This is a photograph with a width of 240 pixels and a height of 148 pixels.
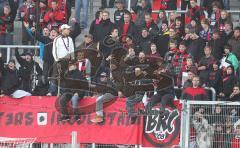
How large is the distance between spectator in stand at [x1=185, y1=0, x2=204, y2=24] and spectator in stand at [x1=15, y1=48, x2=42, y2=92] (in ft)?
14.2

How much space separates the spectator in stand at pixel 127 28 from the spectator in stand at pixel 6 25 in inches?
131

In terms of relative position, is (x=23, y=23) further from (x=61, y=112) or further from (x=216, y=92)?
(x=216, y=92)

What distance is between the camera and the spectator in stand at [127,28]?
24781 mm

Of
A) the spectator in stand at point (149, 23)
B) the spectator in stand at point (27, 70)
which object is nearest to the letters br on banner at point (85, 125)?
the spectator in stand at point (27, 70)

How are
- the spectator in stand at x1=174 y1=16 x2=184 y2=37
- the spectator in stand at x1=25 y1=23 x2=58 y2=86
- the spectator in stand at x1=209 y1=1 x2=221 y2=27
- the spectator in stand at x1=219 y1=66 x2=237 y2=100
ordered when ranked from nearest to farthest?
the spectator in stand at x1=219 y1=66 x2=237 y2=100 < the spectator in stand at x1=25 y1=23 x2=58 y2=86 < the spectator in stand at x1=174 y1=16 x2=184 y2=37 < the spectator in stand at x1=209 y1=1 x2=221 y2=27

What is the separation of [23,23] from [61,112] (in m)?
4.80

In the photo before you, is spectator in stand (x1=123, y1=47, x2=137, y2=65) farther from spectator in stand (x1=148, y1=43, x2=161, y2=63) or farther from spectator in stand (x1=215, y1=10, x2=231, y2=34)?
spectator in stand (x1=215, y1=10, x2=231, y2=34)

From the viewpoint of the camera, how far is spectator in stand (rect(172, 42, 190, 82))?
76.2 ft

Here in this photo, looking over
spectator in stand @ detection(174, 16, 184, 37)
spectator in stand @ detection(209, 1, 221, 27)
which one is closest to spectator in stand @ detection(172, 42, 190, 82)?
spectator in stand @ detection(174, 16, 184, 37)

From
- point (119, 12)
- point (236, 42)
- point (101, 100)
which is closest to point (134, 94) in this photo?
point (101, 100)

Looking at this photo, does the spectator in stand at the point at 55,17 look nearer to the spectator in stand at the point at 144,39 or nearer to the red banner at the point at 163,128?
the spectator in stand at the point at 144,39

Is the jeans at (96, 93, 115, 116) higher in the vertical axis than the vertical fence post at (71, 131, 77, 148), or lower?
higher

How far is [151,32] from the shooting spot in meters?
25.0

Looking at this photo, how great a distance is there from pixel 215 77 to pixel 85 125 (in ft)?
10.8
